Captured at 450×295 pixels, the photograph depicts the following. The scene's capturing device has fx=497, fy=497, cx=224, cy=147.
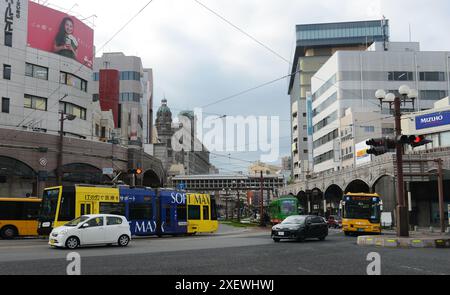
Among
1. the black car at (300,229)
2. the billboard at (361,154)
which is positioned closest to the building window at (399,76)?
the billboard at (361,154)

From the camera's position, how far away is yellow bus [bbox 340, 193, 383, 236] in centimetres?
3475

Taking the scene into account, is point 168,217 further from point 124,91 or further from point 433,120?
point 124,91

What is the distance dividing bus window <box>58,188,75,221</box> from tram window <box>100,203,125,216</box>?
6.67 ft

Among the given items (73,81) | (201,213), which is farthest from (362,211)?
(73,81)

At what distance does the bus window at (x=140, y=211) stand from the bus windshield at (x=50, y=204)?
491 centimetres

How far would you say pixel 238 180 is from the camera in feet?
393

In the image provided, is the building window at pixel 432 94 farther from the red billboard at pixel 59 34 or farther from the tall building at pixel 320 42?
the red billboard at pixel 59 34

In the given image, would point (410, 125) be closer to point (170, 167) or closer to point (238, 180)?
point (238, 180)

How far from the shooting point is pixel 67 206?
84.9 ft

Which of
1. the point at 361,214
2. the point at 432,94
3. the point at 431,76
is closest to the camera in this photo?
the point at 361,214

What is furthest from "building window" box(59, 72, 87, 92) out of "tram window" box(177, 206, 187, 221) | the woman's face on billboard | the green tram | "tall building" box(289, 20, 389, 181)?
"tall building" box(289, 20, 389, 181)

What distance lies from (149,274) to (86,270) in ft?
5.94

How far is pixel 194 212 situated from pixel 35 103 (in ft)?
92.9
